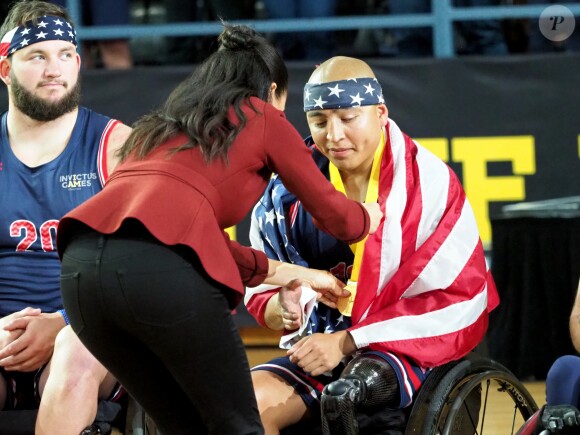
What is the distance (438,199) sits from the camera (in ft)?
9.90

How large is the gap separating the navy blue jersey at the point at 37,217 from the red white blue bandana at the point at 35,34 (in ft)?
1.08

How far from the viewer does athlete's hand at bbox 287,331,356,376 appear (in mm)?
2898

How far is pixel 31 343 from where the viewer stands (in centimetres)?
291

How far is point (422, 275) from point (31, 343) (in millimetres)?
1023

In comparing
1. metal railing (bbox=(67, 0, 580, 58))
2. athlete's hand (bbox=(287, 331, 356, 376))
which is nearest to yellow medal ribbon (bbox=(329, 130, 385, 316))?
athlete's hand (bbox=(287, 331, 356, 376))

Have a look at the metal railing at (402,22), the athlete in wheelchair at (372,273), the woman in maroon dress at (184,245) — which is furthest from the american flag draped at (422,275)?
the metal railing at (402,22)

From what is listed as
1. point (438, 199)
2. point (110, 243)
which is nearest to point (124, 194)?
point (110, 243)

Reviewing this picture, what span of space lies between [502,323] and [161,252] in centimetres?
308

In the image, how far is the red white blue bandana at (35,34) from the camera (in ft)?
10.4

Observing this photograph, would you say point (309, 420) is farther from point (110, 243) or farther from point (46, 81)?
point (46, 81)

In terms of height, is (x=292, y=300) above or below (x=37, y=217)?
below

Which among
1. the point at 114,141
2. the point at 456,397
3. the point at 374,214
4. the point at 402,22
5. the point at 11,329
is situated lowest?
the point at 456,397

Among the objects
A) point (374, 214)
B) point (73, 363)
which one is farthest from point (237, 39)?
point (73, 363)

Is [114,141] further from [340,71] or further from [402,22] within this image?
[402,22]
